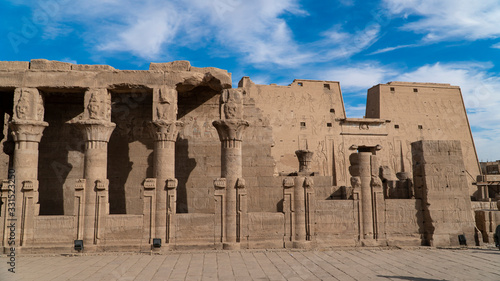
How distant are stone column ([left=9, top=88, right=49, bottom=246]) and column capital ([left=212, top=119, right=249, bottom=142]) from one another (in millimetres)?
5754

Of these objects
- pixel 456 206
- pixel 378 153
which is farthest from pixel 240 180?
pixel 378 153

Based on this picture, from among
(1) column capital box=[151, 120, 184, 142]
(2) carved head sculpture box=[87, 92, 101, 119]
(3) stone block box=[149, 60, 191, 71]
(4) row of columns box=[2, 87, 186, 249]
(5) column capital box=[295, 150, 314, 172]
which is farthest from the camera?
(5) column capital box=[295, 150, 314, 172]

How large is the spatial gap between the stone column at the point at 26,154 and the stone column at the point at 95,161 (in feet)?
4.79

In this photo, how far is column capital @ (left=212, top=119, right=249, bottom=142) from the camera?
11.4m

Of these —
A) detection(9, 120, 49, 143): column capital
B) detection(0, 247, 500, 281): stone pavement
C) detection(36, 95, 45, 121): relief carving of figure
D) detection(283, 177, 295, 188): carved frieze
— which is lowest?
detection(0, 247, 500, 281): stone pavement

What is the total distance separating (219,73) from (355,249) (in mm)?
7095

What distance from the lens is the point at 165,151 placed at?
1137 cm

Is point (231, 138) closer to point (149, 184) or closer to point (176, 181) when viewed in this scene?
point (176, 181)

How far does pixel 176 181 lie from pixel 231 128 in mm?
2428

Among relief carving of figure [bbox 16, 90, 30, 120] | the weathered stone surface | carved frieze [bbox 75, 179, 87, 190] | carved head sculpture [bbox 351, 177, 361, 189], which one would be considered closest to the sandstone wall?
the weathered stone surface

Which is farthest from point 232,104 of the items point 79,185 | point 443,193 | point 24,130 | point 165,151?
point 443,193

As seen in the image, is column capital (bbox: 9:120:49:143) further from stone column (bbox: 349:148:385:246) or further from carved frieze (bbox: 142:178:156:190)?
stone column (bbox: 349:148:385:246)

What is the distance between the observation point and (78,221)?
414 inches

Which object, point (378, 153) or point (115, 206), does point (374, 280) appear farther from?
point (378, 153)
